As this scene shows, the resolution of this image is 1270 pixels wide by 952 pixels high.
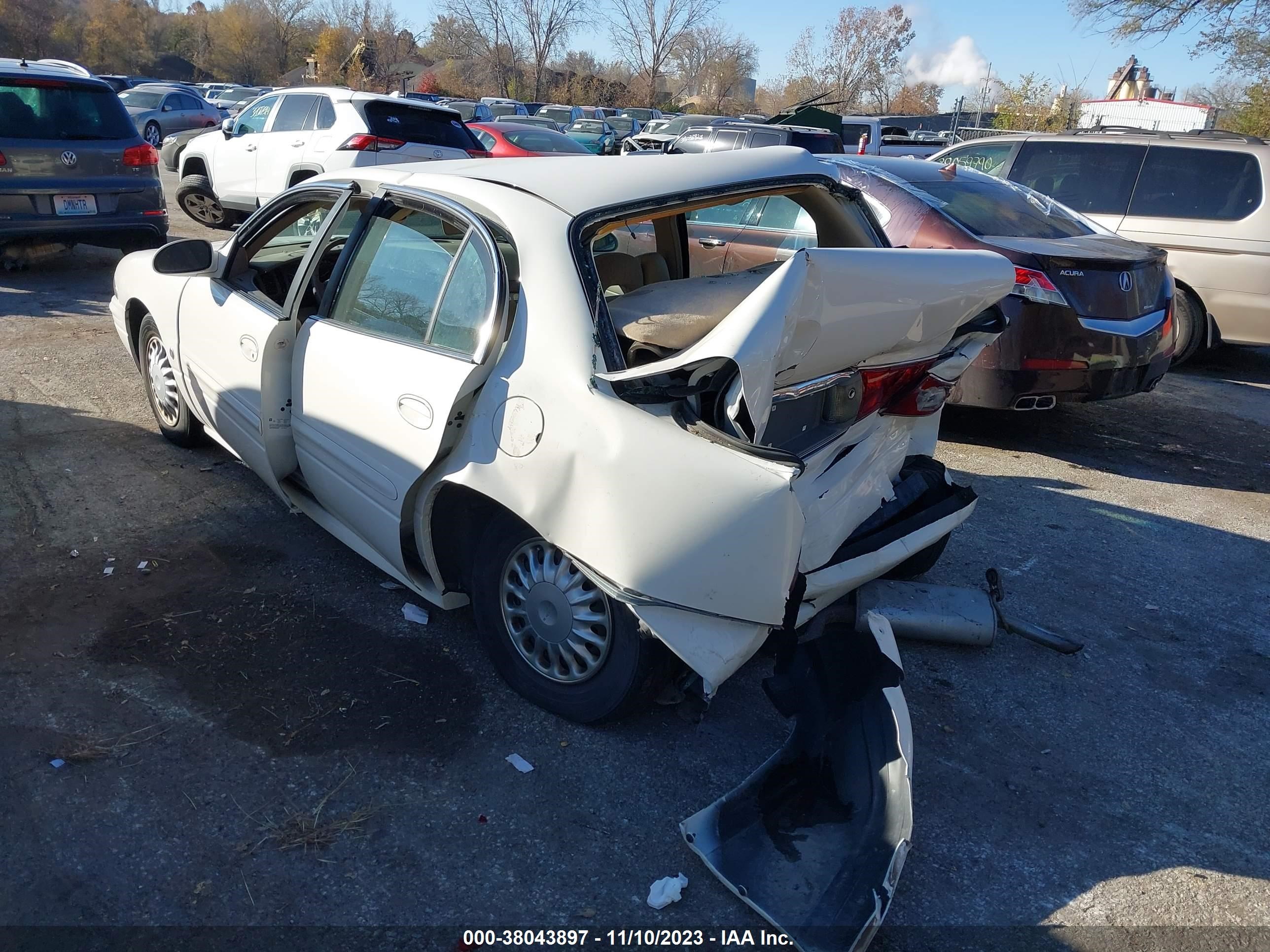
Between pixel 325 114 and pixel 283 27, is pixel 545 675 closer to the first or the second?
pixel 325 114

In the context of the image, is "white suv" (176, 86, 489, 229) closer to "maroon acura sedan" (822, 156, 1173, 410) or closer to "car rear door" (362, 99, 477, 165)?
"car rear door" (362, 99, 477, 165)

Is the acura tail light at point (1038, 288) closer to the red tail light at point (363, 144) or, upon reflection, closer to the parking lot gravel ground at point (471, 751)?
the parking lot gravel ground at point (471, 751)

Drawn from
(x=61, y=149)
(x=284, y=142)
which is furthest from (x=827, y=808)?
(x=284, y=142)

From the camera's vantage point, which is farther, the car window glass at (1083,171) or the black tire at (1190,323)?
the car window glass at (1083,171)

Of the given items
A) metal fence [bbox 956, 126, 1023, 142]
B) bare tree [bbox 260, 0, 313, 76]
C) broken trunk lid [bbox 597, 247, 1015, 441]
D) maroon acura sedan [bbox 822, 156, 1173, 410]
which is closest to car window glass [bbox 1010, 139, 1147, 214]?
maroon acura sedan [bbox 822, 156, 1173, 410]

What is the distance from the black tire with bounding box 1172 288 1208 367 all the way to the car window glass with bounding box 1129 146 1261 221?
27.6 inches

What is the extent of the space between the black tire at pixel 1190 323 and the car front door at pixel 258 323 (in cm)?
755

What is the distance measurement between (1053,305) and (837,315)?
347 cm

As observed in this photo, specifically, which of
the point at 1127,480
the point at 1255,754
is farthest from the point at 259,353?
the point at 1127,480

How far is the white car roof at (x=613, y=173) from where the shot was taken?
3150mm

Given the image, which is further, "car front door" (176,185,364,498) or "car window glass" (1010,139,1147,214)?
"car window glass" (1010,139,1147,214)

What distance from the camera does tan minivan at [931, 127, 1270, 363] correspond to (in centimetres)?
807

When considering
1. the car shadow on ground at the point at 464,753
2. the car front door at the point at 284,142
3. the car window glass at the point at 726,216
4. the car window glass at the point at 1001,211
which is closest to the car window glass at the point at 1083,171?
the car window glass at the point at 1001,211

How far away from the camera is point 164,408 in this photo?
523cm
